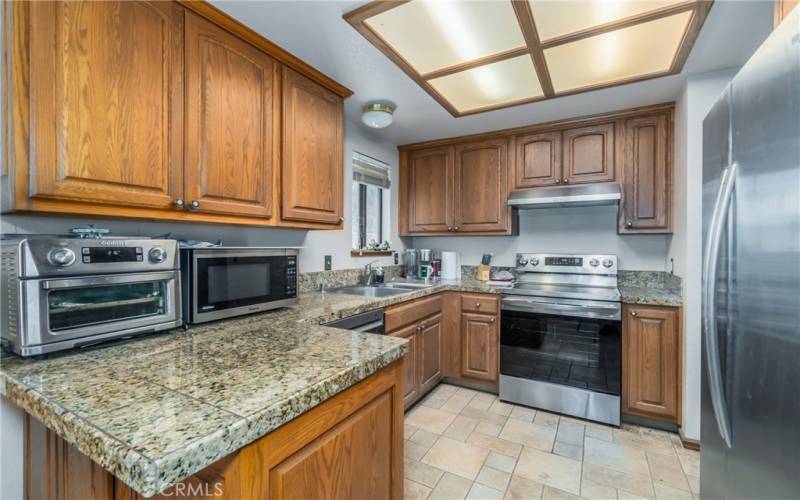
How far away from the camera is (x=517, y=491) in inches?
65.9

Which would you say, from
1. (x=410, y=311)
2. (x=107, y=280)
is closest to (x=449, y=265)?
(x=410, y=311)

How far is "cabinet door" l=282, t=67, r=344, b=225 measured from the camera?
1.81 meters

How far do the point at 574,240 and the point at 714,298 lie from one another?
1900 mm

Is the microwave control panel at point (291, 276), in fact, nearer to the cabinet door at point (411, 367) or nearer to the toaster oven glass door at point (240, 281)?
the toaster oven glass door at point (240, 281)

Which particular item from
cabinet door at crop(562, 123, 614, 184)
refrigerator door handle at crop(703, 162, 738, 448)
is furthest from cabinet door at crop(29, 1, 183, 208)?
cabinet door at crop(562, 123, 614, 184)

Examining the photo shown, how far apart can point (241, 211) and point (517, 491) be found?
73.4 inches

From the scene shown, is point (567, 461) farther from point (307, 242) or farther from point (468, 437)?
point (307, 242)

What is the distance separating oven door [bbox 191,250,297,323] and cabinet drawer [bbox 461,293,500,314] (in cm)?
145

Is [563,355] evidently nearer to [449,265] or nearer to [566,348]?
[566,348]

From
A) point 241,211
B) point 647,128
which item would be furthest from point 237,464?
point 647,128

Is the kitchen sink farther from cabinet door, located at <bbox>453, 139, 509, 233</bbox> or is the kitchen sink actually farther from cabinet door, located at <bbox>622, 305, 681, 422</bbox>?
cabinet door, located at <bbox>622, 305, 681, 422</bbox>

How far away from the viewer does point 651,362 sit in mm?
2211

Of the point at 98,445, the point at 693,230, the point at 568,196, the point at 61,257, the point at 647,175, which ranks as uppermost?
the point at 647,175

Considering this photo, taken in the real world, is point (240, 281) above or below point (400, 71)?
below
